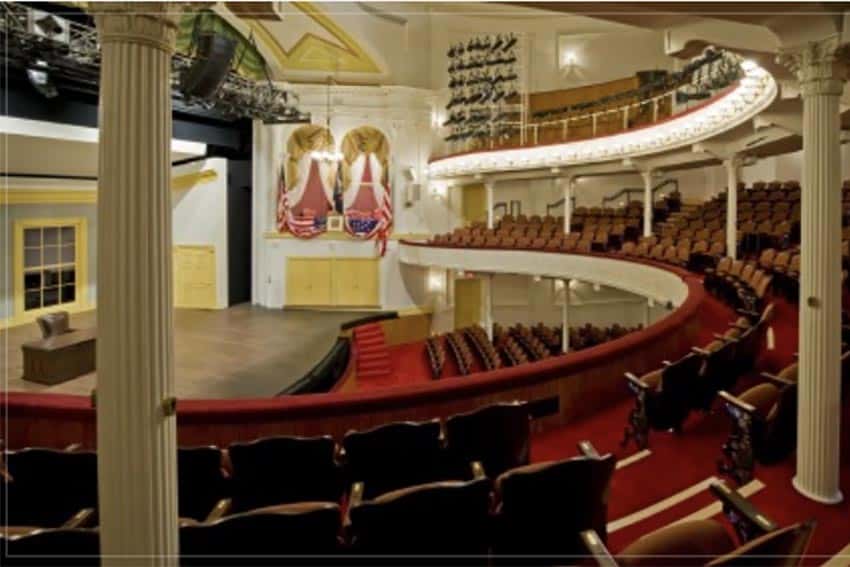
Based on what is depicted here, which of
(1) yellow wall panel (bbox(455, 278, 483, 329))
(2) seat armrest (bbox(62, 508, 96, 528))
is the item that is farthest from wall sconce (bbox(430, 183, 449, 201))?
(2) seat armrest (bbox(62, 508, 96, 528))

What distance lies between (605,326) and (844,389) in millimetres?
16496

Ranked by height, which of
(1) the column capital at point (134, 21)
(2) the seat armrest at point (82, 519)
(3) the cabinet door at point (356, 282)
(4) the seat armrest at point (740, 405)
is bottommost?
(2) the seat armrest at point (82, 519)

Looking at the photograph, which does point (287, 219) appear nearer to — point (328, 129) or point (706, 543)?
point (328, 129)

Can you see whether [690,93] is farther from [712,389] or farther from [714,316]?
[712,389]

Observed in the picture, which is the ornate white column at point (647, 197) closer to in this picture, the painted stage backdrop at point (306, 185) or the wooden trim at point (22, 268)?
the painted stage backdrop at point (306, 185)

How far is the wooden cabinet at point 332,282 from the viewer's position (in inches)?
715

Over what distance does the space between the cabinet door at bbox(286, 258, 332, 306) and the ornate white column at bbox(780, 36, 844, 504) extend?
15.5m

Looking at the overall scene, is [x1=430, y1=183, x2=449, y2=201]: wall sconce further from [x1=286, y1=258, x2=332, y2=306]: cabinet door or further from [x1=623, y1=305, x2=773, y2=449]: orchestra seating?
[x1=623, y1=305, x2=773, y2=449]: orchestra seating

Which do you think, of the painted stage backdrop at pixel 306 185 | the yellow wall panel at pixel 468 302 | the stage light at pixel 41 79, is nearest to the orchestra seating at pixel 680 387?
the stage light at pixel 41 79

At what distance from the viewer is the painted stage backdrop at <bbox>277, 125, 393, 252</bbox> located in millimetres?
18094

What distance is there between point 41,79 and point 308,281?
33.6 ft

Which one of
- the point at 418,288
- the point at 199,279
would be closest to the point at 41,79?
the point at 199,279

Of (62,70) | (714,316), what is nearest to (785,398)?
(714,316)

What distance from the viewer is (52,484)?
3041 mm
